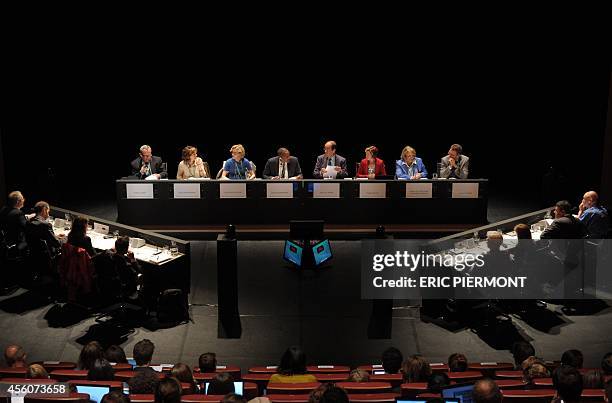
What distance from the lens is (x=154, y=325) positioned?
30.0 feet

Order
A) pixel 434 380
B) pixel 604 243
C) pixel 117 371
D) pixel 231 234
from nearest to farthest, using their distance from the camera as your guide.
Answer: pixel 434 380
pixel 117 371
pixel 231 234
pixel 604 243

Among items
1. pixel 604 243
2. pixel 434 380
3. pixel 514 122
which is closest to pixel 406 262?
pixel 604 243

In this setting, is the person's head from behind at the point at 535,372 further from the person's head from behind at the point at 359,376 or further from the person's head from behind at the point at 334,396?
the person's head from behind at the point at 334,396

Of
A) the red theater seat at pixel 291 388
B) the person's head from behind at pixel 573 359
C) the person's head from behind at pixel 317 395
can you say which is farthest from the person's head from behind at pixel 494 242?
the person's head from behind at pixel 317 395

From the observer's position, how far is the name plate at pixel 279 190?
12039mm

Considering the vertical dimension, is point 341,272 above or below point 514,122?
below

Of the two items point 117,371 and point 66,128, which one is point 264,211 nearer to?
point 117,371

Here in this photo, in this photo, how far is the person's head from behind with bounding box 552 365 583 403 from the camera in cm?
529

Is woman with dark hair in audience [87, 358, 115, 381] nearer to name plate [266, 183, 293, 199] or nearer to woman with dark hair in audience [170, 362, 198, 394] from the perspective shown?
woman with dark hair in audience [170, 362, 198, 394]

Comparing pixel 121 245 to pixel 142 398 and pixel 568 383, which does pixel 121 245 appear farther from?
pixel 568 383

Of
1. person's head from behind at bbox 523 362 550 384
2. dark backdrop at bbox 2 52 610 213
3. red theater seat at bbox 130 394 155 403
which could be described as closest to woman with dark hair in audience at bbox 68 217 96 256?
red theater seat at bbox 130 394 155 403

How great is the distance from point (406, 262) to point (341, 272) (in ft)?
5.49

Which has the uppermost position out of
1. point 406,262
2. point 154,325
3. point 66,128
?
point 66,128

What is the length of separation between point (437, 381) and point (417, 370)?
1.41ft
